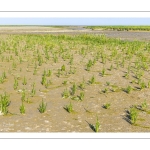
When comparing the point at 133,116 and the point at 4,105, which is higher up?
the point at 4,105

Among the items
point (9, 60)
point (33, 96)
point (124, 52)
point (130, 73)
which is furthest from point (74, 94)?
point (124, 52)

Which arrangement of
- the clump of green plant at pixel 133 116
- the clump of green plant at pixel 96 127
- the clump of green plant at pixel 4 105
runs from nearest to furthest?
1. the clump of green plant at pixel 96 127
2. the clump of green plant at pixel 133 116
3. the clump of green plant at pixel 4 105

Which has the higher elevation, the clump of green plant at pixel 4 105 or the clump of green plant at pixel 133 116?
the clump of green plant at pixel 4 105

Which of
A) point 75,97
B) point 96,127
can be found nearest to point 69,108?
point 75,97

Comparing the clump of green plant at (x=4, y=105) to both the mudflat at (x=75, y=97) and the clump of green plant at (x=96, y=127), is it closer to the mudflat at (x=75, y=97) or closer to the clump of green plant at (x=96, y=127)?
the mudflat at (x=75, y=97)

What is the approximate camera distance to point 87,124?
10.5 m

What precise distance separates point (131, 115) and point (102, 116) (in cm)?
137

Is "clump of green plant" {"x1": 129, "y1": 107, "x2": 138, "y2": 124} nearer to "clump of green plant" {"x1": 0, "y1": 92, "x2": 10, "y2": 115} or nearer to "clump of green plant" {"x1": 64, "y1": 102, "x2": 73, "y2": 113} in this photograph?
"clump of green plant" {"x1": 64, "y1": 102, "x2": 73, "y2": 113}

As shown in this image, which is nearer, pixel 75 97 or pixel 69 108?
pixel 69 108

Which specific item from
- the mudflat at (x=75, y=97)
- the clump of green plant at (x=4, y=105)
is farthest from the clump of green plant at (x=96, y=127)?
the clump of green plant at (x=4, y=105)

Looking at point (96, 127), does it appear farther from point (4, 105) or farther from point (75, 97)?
point (4, 105)

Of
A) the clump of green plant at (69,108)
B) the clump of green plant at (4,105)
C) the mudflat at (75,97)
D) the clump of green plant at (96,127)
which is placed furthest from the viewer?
the clump of green plant at (69,108)

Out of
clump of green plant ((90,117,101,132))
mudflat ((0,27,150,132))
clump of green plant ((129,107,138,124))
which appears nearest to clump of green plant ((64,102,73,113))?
mudflat ((0,27,150,132))
